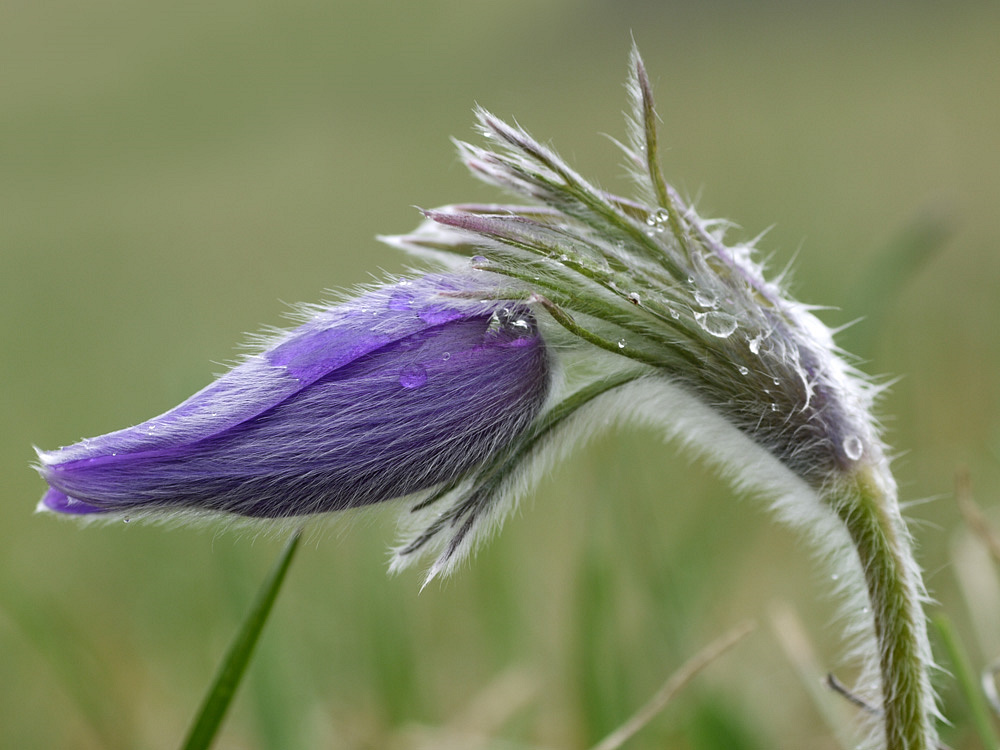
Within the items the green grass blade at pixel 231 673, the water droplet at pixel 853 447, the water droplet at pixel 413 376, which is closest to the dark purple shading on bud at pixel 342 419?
the water droplet at pixel 413 376

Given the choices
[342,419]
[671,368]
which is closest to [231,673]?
[342,419]

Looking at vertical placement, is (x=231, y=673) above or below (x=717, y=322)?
below

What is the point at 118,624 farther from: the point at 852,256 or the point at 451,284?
the point at 852,256

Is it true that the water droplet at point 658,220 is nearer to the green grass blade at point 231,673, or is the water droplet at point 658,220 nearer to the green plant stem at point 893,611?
the green plant stem at point 893,611

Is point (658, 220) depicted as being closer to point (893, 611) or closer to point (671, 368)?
point (671, 368)

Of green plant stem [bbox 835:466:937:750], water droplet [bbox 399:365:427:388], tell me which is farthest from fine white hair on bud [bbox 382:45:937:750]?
water droplet [bbox 399:365:427:388]

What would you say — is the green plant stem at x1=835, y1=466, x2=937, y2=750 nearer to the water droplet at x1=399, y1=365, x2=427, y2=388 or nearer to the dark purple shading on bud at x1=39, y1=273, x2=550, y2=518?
the dark purple shading on bud at x1=39, y1=273, x2=550, y2=518
